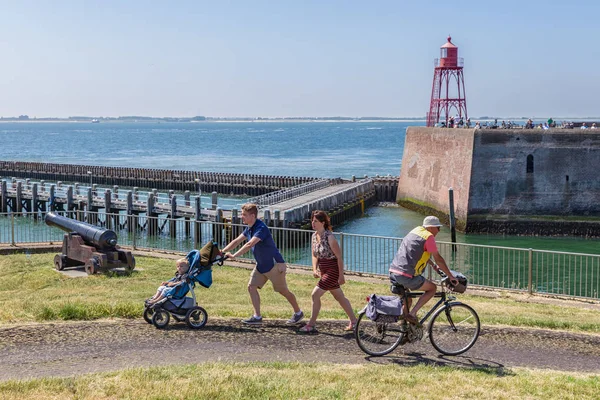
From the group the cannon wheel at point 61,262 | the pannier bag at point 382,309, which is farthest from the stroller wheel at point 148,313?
the cannon wheel at point 61,262

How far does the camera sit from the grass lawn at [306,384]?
7.34 metres

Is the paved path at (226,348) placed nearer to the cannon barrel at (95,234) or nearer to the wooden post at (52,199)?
the cannon barrel at (95,234)

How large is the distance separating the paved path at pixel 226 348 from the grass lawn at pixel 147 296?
1.77ft

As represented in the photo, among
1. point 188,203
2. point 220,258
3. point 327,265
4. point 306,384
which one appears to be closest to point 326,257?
point 327,265

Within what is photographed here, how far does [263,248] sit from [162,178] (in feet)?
172

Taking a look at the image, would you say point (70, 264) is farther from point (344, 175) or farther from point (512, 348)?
point (344, 175)

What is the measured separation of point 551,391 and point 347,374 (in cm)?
198

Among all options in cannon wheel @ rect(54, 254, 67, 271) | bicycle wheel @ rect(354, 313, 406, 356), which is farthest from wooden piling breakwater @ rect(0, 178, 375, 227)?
bicycle wheel @ rect(354, 313, 406, 356)

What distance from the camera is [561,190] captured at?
37281 mm

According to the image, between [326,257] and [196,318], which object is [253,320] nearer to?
[196,318]

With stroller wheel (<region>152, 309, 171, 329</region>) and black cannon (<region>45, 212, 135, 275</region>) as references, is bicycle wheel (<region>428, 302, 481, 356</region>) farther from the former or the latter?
black cannon (<region>45, 212, 135, 275</region>)

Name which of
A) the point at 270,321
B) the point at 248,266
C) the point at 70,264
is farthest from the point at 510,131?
the point at 270,321

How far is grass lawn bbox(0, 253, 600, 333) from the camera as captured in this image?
10.8 metres

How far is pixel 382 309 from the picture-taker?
28.1 feet
